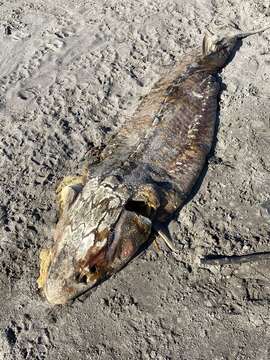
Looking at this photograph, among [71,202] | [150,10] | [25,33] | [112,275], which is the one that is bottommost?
[112,275]

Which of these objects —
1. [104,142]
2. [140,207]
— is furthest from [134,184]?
[104,142]

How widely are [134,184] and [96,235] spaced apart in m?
0.91

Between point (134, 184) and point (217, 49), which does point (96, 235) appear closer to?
point (134, 184)

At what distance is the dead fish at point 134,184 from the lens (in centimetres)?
568

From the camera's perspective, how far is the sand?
5.48 metres

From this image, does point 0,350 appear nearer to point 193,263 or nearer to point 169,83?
point 193,263

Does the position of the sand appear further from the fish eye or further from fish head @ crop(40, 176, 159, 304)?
the fish eye

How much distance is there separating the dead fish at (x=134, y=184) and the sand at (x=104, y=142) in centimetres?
22

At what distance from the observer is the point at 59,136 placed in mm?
7555

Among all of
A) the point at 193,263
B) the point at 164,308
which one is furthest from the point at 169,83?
the point at 164,308

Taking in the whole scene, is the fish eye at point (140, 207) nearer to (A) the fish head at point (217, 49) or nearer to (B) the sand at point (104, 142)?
Answer: (B) the sand at point (104, 142)

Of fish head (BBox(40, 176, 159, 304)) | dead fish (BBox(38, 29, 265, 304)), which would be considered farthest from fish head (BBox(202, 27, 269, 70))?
fish head (BBox(40, 176, 159, 304))

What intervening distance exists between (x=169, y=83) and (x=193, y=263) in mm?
2986

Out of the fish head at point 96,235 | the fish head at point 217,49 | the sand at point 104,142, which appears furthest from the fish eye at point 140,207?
the fish head at point 217,49
